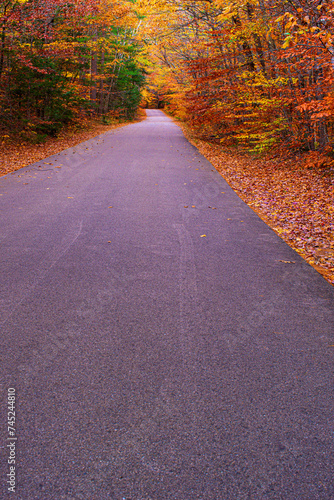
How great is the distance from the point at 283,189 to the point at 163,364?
24.3ft

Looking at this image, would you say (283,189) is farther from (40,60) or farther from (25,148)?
(40,60)

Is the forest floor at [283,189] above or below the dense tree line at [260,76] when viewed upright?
below

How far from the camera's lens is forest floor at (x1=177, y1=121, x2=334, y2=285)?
564 centimetres

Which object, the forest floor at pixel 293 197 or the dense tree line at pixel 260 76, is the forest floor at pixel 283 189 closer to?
Result: the forest floor at pixel 293 197

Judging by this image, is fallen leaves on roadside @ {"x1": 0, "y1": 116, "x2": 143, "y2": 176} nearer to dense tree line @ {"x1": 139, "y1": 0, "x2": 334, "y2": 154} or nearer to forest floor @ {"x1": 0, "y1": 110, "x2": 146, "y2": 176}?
forest floor @ {"x1": 0, "y1": 110, "x2": 146, "y2": 176}

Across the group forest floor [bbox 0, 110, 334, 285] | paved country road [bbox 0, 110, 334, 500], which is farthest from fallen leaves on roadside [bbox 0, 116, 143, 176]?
paved country road [bbox 0, 110, 334, 500]

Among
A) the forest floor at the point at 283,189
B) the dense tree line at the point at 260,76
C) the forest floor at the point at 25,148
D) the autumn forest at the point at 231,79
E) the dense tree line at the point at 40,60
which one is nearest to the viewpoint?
the forest floor at the point at 283,189

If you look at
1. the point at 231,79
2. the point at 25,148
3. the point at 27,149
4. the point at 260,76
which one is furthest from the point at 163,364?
the point at 231,79

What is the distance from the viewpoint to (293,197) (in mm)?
8391

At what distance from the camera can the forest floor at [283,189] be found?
5.78 meters

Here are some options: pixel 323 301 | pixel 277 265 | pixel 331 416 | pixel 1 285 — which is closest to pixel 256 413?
pixel 331 416

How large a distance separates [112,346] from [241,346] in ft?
3.63

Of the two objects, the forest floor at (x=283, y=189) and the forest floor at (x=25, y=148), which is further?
the forest floor at (x=25, y=148)

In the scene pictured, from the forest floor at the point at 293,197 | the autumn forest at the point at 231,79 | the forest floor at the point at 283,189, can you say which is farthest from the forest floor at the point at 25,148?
the forest floor at the point at 293,197
